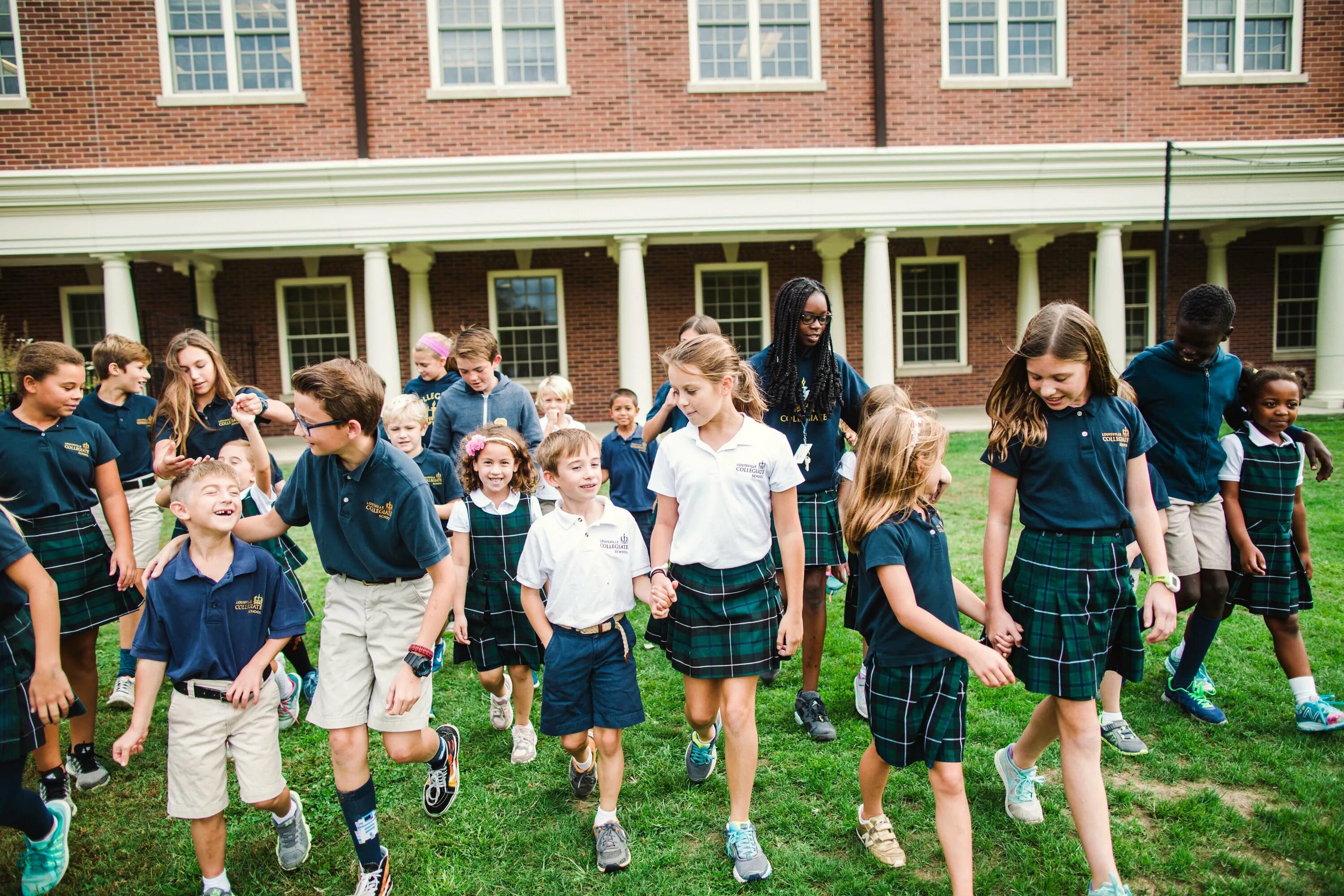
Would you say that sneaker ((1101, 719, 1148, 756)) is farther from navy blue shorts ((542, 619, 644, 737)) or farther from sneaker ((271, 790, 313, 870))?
sneaker ((271, 790, 313, 870))

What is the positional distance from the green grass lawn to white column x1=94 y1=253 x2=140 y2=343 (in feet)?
35.8

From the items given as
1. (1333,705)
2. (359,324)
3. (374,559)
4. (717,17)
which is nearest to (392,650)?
(374,559)

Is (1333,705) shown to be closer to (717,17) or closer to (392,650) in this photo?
(392,650)

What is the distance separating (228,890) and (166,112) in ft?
46.9

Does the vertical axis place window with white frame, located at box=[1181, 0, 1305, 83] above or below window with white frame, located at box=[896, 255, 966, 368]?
above

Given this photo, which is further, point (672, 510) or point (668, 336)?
point (668, 336)

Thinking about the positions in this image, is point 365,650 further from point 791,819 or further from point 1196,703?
point 1196,703

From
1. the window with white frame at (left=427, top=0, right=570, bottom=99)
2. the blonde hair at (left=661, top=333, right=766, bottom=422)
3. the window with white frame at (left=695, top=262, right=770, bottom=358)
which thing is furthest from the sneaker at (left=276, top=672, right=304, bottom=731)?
the window with white frame at (left=695, top=262, right=770, bottom=358)

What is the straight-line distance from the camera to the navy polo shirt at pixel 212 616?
2.81 metres

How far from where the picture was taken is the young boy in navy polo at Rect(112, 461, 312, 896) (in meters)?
2.77

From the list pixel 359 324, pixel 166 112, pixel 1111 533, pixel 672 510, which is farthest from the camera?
pixel 359 324

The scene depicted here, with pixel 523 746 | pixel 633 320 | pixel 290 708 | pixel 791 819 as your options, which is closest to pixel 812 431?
pixel 791 819

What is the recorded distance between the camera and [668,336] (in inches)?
645

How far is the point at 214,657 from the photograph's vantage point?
2.81 meters
